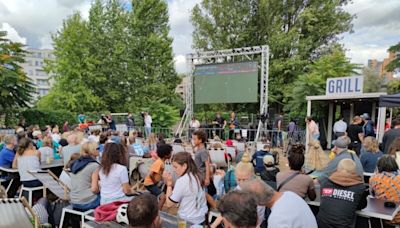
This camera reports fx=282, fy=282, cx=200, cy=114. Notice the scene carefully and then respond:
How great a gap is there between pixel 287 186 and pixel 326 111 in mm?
11199

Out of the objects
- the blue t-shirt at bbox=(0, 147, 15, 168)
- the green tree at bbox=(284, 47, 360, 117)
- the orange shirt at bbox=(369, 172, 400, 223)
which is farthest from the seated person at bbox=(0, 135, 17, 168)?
the green tree at bbox=(284, 47, 360, 117)

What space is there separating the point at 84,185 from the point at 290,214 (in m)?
2.43

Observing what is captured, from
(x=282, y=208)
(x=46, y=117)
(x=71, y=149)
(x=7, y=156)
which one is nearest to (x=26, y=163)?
(x=7, y=156)

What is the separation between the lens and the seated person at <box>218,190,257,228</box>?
164 centimetres

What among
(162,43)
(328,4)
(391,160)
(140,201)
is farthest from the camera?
(162,43)

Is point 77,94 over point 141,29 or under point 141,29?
under

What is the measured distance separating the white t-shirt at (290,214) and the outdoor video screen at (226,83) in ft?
37.1

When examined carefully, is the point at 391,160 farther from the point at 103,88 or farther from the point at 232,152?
the point at 103,88

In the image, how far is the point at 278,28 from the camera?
2084 cm

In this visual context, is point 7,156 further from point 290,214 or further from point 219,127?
point 219,127

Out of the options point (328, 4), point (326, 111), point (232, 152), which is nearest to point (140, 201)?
point (232, 152)

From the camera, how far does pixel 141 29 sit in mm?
24281

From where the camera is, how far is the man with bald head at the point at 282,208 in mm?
1794

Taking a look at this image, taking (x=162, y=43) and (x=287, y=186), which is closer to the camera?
(x=287, y=186)
